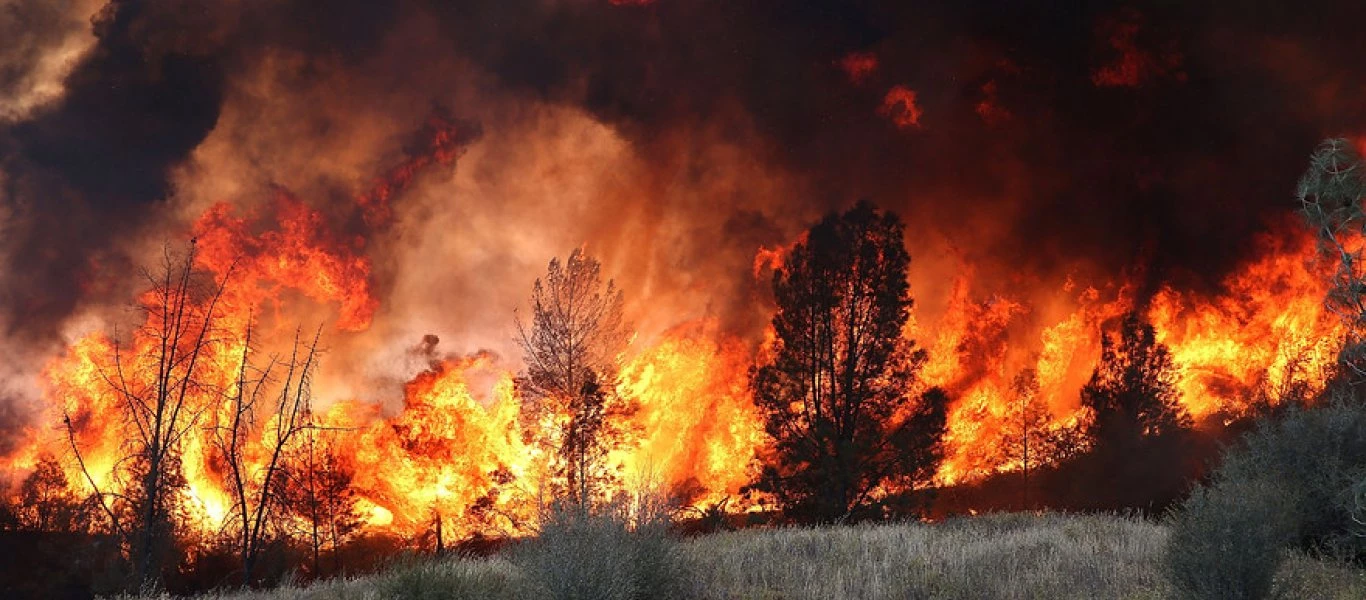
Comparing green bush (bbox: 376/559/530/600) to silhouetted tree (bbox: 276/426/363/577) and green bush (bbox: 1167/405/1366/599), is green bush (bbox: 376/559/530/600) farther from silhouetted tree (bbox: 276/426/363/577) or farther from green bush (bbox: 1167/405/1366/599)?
silhouetted tree (bbox: 276/426/363/577)

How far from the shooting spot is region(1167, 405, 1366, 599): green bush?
7.35m

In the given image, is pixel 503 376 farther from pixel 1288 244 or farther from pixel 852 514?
pixel 1288 244

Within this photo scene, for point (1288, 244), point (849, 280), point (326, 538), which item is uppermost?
point (1288, 244)

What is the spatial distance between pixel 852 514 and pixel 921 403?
4.81m

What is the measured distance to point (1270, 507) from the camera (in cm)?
983

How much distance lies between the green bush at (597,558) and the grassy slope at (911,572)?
1.91ft

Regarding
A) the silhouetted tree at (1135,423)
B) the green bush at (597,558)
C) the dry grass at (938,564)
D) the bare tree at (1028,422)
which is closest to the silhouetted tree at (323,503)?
the dry grass at (938,564)

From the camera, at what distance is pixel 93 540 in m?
31.7

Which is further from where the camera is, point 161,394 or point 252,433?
point 252,433

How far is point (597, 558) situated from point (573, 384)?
2121 centimetres

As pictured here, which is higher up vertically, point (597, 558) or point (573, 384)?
point (573, 384)

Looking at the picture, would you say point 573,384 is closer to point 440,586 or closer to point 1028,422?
point 440,586

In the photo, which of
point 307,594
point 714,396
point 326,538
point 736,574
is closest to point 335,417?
point 326,538

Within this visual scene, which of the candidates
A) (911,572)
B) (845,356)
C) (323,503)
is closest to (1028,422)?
(845,356)
